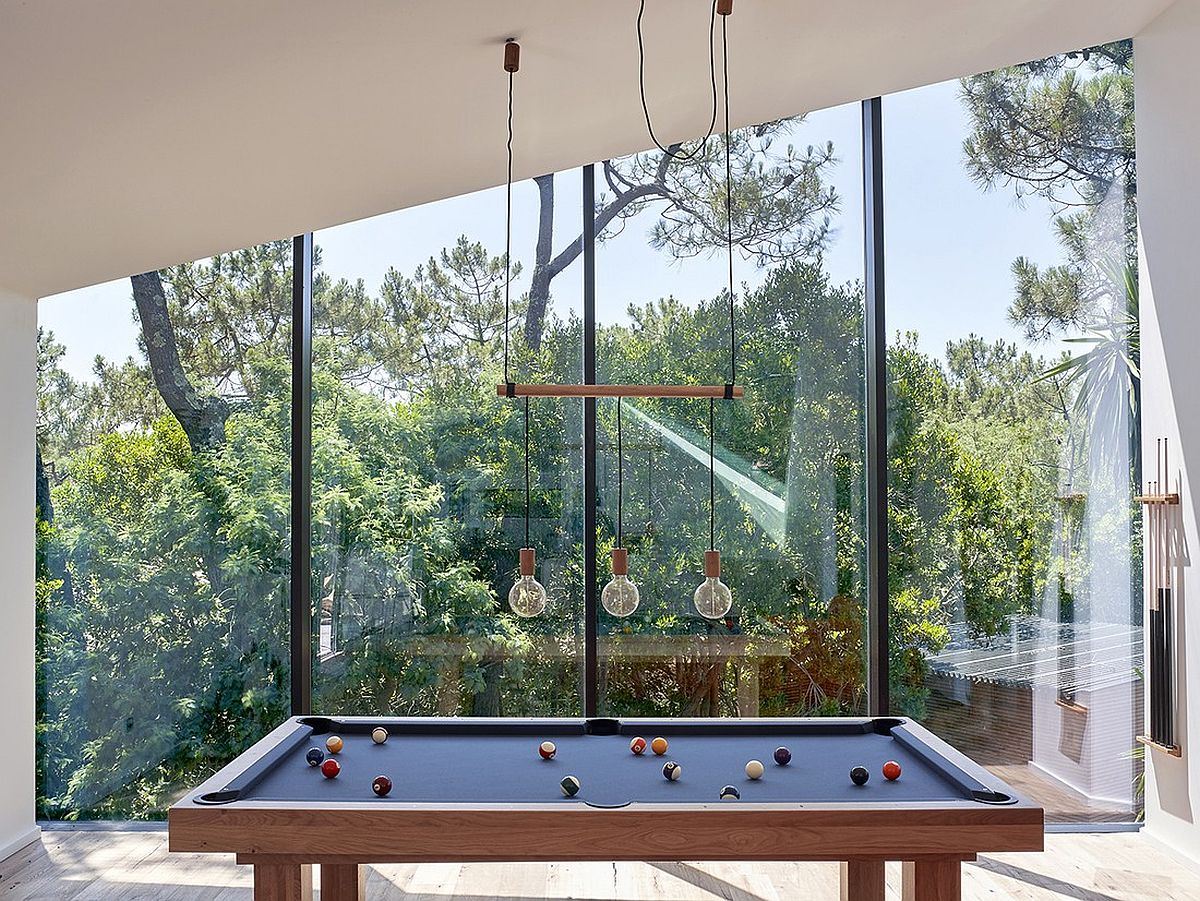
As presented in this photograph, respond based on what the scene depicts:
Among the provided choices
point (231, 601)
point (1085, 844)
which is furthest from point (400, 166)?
point (1085, 844)

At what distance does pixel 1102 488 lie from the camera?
181 inches

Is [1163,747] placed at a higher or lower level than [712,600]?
lower

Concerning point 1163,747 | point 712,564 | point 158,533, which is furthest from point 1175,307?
point 158,533

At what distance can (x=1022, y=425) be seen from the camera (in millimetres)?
4645

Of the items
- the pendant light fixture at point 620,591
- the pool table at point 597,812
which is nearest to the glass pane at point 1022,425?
the pool table at point 597,812

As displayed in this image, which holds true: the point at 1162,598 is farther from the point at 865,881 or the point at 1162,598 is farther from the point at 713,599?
the point at 713,599

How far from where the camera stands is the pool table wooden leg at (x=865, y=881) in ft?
10.4

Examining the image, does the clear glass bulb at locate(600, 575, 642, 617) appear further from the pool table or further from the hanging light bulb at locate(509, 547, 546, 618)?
the pool table

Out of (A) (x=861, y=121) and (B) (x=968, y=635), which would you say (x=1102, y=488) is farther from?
(A) (x=861, y=121)

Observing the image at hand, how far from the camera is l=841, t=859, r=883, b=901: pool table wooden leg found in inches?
125

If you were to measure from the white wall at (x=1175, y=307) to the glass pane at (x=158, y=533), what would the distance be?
3.82 metres

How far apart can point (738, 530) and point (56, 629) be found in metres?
3.13

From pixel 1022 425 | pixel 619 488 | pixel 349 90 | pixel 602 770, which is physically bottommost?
pixel 602 770

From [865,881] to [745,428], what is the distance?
2125 millimetres
